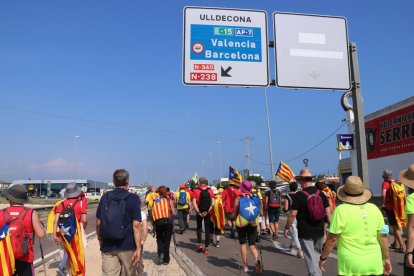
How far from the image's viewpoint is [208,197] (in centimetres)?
1113

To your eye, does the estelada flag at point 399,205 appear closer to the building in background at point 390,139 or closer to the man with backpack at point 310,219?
the man with backpack at point 310,219

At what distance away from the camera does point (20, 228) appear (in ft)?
15.2

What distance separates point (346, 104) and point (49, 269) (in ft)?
94.6

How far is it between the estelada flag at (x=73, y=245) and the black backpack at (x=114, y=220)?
156cm

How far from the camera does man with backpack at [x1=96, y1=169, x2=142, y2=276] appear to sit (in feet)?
15.7

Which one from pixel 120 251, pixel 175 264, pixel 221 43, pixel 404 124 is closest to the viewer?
pixel 120 251

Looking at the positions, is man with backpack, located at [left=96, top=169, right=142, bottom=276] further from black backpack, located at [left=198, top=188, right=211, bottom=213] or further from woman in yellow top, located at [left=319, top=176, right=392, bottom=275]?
black backpack, located at [left=198, top=188, right=211, bottom=213]

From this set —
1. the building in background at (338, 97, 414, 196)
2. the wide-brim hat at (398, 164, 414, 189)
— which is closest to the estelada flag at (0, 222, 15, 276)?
the wide-brim hat at (398, 164, 414, 189)

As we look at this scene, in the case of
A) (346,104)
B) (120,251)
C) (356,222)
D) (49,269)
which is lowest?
(49,269)

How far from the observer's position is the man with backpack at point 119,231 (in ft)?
15.7

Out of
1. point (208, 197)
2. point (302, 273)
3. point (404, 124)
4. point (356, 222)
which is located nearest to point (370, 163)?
point (404, 124)

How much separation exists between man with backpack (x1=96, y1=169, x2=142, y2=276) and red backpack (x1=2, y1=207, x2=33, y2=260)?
0.81m

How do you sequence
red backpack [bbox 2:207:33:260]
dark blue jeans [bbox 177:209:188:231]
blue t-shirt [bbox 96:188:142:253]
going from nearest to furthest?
1. red backpack [bbox 2:207:33:260]
2. blue t-shirt [bbox 96:188:142:253]
3. dark blue jeans [bbox 177:209:188:231]

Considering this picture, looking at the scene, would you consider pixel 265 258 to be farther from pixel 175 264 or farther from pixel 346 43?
pixel 346 43
